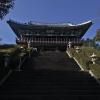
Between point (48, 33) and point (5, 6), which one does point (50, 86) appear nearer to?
point (5, 6)

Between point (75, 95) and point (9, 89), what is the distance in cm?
354

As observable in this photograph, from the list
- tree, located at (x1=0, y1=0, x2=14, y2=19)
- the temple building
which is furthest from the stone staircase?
the temple building

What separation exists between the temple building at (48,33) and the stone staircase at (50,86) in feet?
161

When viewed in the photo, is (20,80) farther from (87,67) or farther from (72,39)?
(72,39)

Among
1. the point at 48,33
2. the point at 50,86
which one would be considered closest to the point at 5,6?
the point at 50,86

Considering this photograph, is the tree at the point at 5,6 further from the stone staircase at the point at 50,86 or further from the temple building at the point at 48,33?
the temple building at the point at 48,33

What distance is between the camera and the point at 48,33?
73.7 meters

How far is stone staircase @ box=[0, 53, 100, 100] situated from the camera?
15.9m

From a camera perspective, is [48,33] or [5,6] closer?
[5,6]

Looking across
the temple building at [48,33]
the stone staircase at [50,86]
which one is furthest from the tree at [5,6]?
the temple building at [48,33]

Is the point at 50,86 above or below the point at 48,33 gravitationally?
below

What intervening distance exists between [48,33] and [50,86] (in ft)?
182

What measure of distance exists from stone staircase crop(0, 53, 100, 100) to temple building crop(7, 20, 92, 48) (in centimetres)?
4900

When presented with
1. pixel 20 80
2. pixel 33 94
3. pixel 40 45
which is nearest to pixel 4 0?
pixel 20 80
